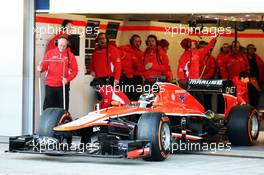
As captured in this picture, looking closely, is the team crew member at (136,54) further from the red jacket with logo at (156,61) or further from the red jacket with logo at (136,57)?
the red jacket with logo at (156,61)

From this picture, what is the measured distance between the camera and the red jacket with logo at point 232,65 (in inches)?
871

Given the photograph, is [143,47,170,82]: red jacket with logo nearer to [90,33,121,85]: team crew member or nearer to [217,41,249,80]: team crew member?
[90,33,121,85]: team crew member

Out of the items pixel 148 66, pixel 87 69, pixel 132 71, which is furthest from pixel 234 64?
pixel 87 69

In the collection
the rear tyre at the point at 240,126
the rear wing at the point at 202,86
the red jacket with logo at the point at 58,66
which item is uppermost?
the red jacket with logo at the point at 58,66

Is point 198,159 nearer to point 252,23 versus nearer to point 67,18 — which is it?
point 67,18

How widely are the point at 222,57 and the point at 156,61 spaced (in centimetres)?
269

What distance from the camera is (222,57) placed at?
22.4 meters

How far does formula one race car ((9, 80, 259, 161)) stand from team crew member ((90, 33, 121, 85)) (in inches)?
133

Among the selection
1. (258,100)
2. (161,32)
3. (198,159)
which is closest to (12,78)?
(198,159)

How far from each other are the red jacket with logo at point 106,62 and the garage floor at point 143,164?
13.8 feet

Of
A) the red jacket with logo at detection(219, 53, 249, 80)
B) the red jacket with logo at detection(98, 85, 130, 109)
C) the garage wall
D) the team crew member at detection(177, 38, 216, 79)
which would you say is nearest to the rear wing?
the team crew member at detection(177, 38, 216, 79)

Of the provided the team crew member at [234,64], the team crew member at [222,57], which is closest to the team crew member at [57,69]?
the team crew member at [222,57]

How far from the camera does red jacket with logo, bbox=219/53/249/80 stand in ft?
72.6

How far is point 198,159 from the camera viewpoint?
14.7 metres
